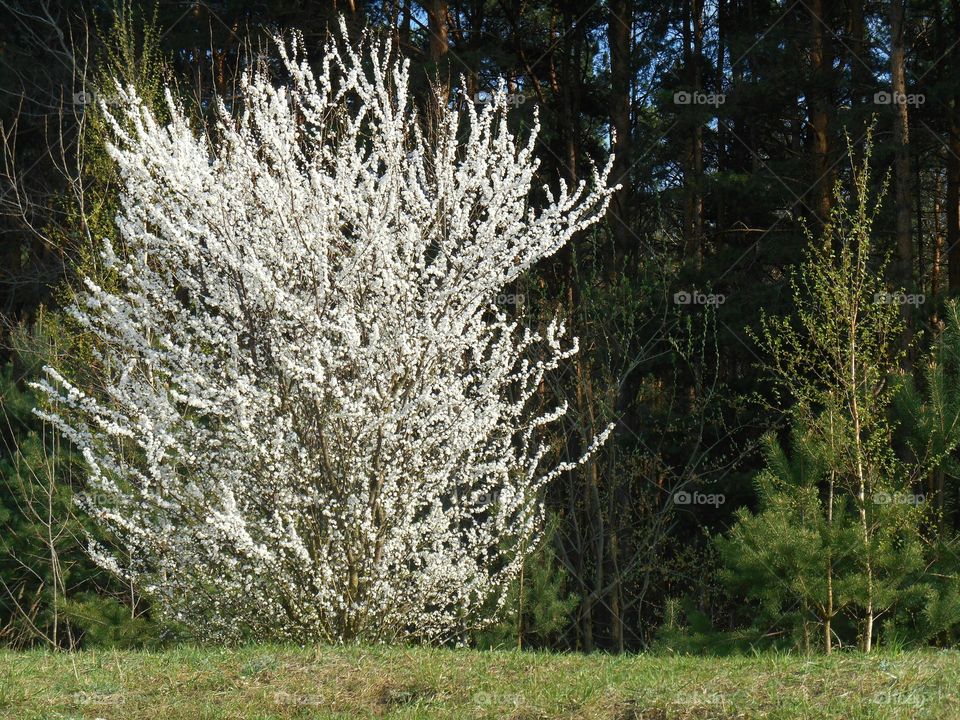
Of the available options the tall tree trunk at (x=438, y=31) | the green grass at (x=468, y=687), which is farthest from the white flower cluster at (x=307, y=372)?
the tall tree trunk at (x=438, y=31)

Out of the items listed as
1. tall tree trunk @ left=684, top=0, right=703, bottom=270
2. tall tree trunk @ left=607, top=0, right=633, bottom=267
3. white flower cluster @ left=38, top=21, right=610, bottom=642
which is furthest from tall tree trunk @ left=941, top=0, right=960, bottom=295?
white flower cluster @ left=38, top=21, right=610, bottom=642

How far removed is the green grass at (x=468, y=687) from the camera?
15.7 feet

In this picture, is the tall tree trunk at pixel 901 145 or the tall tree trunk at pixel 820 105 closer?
the tall tree trunk at pixel 901 145

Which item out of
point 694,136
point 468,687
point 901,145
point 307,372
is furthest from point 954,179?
point 468,687

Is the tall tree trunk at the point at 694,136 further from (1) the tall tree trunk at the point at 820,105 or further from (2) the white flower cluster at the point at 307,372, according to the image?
(2) the white flower cluster at the point at 307,372

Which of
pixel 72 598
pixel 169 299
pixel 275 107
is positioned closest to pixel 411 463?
pixel 169 299

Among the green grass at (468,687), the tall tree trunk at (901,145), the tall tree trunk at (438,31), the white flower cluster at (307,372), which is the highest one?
the tall tree trunk at (438,31)

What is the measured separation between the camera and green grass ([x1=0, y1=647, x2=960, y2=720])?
4.79 meters

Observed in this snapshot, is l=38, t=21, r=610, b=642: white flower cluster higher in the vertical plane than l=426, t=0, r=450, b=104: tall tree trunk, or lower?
lower

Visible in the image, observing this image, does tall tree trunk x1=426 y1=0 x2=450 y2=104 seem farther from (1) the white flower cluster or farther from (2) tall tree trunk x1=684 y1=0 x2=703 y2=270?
(1) the white flower cluster

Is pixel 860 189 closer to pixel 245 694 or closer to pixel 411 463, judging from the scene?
pixel 411 463

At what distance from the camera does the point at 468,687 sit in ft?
16.9

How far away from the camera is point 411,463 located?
661 centimetres

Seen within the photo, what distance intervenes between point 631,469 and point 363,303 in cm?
655
